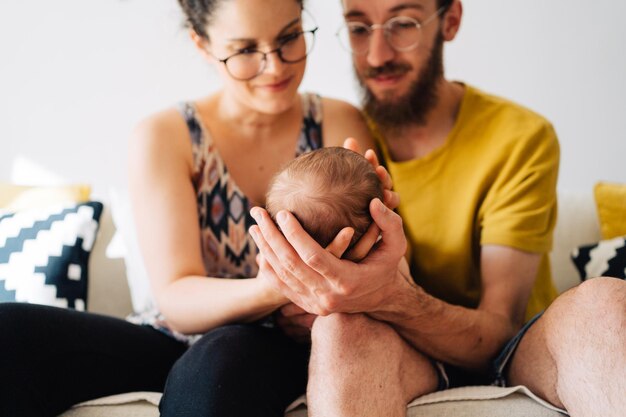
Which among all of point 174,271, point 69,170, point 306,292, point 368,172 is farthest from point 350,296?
point 69,170

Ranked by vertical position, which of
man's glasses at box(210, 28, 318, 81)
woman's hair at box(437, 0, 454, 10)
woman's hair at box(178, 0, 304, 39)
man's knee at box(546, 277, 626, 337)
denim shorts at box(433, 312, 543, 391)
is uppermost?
woman's hair at box(178, 0, 304, 39)

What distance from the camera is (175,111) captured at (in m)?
1.71

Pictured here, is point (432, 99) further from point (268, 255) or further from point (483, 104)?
point (268, 255)

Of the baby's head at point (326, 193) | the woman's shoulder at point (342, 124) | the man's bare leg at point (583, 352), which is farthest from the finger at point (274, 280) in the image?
the woman's shoulder at point (342, 124)

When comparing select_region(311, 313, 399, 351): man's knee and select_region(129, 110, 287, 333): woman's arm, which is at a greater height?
select_region(129, 110, 287, 333): woman's arm

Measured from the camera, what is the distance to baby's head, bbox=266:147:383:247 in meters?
1.11

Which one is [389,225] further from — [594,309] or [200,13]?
[200,13]

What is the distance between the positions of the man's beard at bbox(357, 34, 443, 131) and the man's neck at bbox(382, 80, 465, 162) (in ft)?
0.06

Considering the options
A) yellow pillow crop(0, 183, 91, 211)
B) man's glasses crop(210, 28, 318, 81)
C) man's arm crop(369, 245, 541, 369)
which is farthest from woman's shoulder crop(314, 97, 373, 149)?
yellow pillow crop(0, 183, 91, 211)

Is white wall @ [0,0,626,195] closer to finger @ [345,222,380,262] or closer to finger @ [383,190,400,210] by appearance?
finger @ [383,190,400,210]

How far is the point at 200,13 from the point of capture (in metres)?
1.54

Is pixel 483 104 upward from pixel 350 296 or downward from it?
upward

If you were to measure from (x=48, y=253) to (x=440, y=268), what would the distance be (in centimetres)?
115

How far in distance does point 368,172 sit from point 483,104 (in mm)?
702
